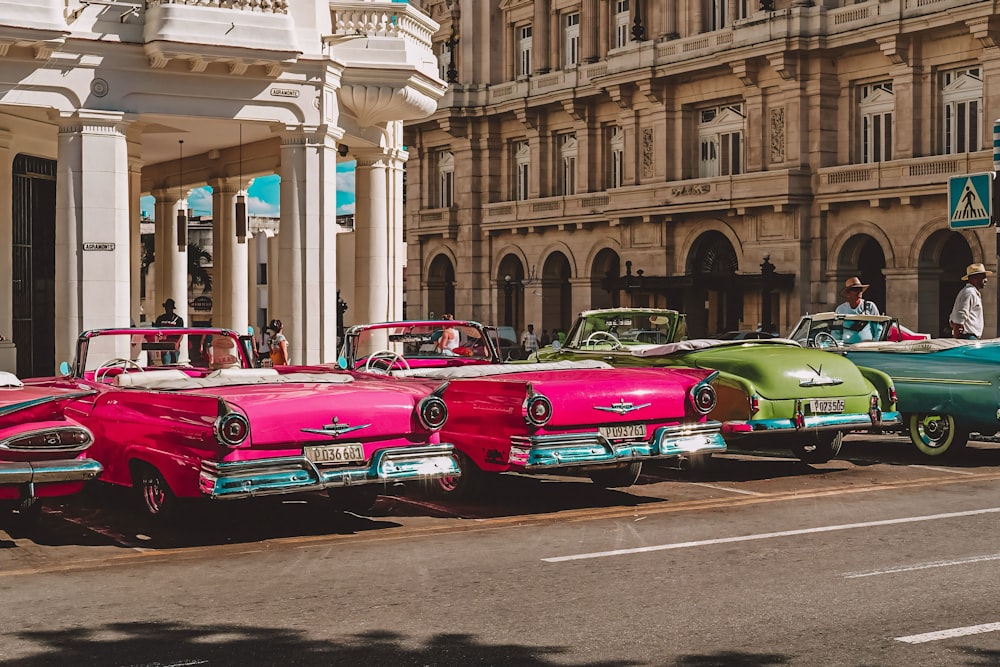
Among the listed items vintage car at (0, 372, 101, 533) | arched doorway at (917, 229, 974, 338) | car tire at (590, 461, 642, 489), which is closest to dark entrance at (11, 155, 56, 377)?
car tire at (590, 461, 642, 489)

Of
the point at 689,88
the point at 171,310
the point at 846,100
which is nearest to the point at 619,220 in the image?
the point at 689,88

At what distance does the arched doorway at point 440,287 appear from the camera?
52438mm

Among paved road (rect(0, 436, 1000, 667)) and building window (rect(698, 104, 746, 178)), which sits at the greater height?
building window (rect(698, 104, 746, 178))

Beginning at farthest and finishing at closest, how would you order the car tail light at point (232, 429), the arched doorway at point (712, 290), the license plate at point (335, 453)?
the arched doorway at point (712, 290)
the license plate at point (335, 453)
the car tail light at point (232, 429)

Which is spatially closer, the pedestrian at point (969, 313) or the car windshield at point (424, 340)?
the car windshield at point (424, 340)

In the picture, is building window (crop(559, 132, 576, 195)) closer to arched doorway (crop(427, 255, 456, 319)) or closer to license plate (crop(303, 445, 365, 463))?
arched doorway (crop(427, 255, 456, 319))

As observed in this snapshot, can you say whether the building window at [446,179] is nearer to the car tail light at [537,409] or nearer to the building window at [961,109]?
the building window at [961,109]

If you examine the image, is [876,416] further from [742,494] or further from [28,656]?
[28,656]

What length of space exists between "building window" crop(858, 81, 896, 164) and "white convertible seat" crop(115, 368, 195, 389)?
95.4 feet

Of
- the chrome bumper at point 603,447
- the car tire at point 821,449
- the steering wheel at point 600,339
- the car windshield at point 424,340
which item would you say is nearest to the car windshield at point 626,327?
the steering wheel at point 600,339

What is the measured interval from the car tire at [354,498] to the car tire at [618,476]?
2.26 meters

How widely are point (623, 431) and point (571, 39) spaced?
3889 centimetres

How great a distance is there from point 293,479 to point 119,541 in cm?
135

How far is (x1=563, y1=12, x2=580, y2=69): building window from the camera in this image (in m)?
47.0
